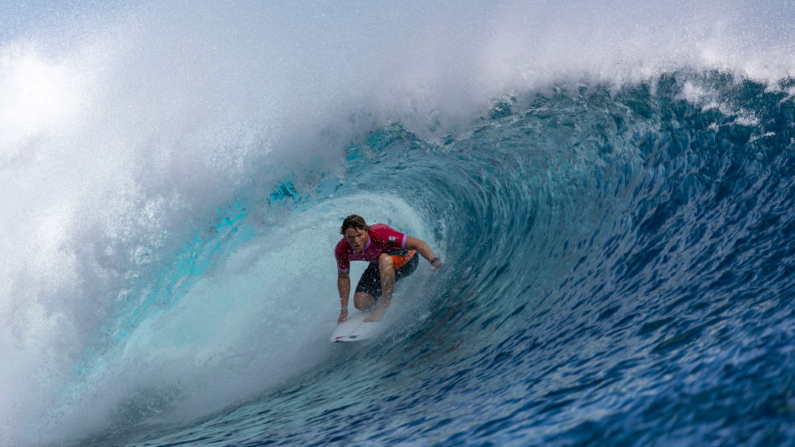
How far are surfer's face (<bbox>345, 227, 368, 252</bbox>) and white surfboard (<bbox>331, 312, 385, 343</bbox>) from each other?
32.4 inches

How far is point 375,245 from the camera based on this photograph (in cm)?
546

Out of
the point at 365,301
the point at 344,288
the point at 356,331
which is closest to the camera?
the point at 356,331

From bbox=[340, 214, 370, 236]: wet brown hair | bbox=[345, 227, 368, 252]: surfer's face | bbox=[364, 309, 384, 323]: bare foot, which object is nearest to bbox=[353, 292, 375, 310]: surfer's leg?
bbox=[364, 309, 384, 323]: bare foot

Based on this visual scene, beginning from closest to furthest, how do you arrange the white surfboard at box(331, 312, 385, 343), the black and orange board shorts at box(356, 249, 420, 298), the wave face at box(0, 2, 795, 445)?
the wave face at box(0, 2, 795, 445), the white surfboard at box(331, 312, 385, 343), the black and orange board shorts at box(356, 249, 420, 298)

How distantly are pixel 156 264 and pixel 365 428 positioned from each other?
187 inches

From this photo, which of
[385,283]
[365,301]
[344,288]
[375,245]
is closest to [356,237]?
[375,245]

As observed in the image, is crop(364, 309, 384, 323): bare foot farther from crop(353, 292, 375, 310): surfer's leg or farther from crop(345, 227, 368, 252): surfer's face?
crop(345, 227, 368, 252): surfer's face

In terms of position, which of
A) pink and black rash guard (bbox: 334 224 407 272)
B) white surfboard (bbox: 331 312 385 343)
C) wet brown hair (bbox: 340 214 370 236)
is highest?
wet brown hair (bbox: 340 214 370 236)

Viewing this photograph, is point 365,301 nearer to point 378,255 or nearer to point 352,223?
point 378,255

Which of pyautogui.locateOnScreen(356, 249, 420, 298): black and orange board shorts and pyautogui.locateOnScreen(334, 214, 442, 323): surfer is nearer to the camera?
pyautogui.locateOnScreen(334, 214, 442, 323): surfer

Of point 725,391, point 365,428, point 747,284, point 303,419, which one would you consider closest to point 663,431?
point 725,391

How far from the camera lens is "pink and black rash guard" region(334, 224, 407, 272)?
545 centimetres

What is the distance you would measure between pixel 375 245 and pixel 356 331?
0.84 metres

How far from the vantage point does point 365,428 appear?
3.44 metres
